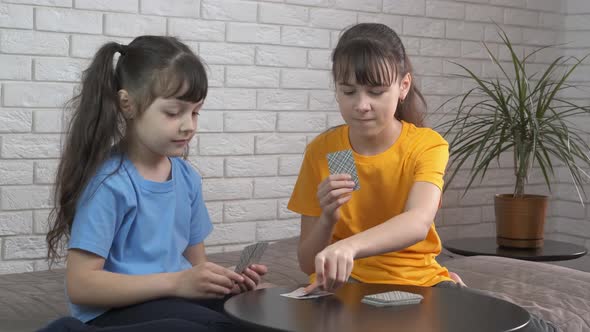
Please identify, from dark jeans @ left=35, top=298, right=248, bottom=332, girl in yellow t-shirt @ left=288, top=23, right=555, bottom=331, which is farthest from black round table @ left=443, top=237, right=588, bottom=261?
dark jeans @ left=35, top=298, right=248, bottom=332

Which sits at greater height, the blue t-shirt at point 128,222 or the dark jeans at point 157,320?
the blue t-shirt at point 128,222

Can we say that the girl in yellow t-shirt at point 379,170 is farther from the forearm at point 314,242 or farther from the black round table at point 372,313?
the black round table at point 372,313

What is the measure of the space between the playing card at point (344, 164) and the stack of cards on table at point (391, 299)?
1.02 feet

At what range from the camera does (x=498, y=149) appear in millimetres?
3738

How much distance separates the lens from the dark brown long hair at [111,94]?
2.11 m

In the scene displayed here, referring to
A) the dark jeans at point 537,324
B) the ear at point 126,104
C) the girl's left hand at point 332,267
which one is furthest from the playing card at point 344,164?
the ear at point 126,104

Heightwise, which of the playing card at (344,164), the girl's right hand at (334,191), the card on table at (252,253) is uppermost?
the playing card at (344,164)

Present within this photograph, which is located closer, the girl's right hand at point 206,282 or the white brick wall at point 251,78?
the girl's right hand at point 206,282

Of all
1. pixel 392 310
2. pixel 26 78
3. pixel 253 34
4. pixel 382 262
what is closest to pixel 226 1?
pixel 253 34

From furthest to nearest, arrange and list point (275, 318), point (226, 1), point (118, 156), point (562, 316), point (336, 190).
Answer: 1. point (226, 1)
2. point (562, 316)
3. point (118, 156)
4. point (336, 190)
5. point (275, 318)

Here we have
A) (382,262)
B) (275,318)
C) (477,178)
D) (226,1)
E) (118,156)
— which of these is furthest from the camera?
(477,178)

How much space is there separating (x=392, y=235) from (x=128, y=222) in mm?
590

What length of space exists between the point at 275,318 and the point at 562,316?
1183mm

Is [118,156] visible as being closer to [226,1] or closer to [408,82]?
[408,82]
